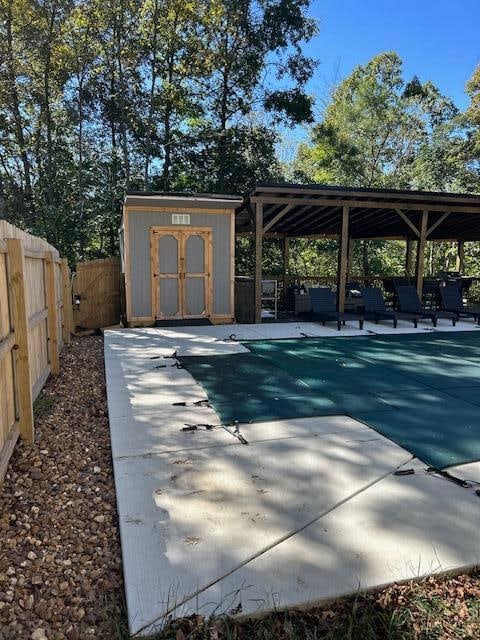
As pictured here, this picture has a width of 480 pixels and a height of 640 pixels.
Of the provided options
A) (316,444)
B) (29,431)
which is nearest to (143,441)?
(29,431)

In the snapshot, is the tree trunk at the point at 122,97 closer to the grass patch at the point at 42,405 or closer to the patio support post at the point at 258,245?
the patio support post at the point at 258,245

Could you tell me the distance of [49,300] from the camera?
5.41 metres

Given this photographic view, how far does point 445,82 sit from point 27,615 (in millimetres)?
26740

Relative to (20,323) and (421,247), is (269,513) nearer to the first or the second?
(20,323)

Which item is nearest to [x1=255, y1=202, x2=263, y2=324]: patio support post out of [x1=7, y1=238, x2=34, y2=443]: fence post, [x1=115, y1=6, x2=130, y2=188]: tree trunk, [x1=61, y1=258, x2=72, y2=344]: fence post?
[x1=61, y1=258, x2=72, y2=344]: fence post

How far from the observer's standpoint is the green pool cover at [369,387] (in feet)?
12.1

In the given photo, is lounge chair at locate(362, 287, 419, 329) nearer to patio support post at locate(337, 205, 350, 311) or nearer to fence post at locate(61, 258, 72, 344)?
patio support post at locate(337, 205, 350, 311)

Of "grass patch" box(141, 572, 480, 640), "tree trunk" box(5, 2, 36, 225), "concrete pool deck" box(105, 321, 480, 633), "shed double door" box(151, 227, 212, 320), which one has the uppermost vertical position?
"tree trunk" box(5, 2, 36, 225)

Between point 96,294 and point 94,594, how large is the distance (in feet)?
30.6

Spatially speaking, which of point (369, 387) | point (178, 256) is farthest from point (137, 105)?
point (369, 387)

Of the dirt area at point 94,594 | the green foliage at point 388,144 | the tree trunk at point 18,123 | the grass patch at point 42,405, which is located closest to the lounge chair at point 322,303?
the grass patch at point 42,405

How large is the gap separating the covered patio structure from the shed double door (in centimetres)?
114

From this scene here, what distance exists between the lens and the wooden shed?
9.00m

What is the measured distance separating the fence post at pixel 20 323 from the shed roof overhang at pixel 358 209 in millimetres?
6591
